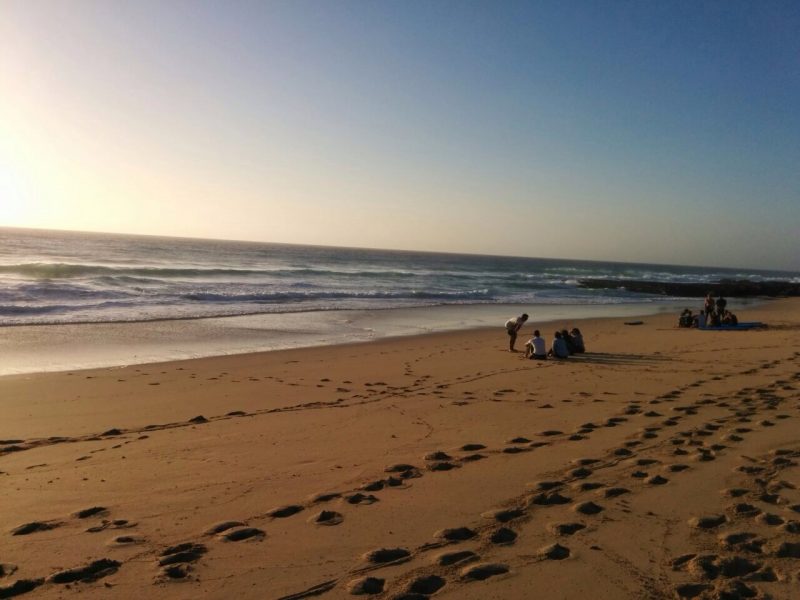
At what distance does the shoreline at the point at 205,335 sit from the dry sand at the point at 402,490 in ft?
9.84

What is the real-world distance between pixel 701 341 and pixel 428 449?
12049mm

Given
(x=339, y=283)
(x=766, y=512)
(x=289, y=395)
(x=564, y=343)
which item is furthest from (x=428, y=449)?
(x=339, y=283)

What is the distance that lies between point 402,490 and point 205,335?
12.2 m

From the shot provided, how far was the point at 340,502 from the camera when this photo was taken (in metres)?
4.09

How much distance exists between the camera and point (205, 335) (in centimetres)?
1529

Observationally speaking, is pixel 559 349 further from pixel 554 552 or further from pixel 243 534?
pixel 243 534

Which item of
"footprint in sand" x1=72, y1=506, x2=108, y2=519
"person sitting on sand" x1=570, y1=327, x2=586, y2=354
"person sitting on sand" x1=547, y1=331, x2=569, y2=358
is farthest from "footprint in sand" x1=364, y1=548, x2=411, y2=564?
"person sitting on sand" x1=570, y1=327, x2=586, y2=354

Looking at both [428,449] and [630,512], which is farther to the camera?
[428,449]

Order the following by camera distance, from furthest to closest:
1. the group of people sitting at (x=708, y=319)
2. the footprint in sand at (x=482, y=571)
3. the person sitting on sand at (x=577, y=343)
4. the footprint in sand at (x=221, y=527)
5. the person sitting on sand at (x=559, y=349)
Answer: the group of people sitting at (x=708, y=319)
the person sitting on sand at (x=577, y=343)
the person sitting on sand at (x=559, y=349)
the footprint in sand at (x=221, y=527)
the footprint in sand at (x=482, y=571)

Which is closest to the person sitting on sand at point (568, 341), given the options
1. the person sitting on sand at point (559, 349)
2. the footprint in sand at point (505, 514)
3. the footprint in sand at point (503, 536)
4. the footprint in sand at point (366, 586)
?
the person sitting on sand at point (559, 349)

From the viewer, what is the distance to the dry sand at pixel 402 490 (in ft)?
10.1

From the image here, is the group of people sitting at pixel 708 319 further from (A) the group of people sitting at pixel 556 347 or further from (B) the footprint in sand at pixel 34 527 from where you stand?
(B) the footprint in sand at pixel 34 527

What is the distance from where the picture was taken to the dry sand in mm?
3068

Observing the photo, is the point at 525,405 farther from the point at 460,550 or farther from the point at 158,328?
the point at 158,328
